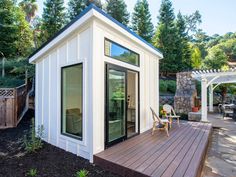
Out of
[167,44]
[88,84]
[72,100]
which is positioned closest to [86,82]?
[88,84]

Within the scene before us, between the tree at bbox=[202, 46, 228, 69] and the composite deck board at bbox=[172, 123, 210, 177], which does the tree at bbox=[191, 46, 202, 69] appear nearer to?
the tree at bbox=[202, 46, 228, 69]

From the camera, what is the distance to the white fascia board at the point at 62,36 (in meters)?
3.63

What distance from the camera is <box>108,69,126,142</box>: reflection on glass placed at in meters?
4.13

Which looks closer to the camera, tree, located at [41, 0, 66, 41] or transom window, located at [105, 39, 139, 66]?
transom window, located at [105, 39, 139, 66]

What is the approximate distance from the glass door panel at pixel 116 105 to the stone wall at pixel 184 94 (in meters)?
7.57

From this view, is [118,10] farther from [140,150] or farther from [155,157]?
[155,157]

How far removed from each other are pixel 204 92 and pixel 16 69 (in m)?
9.64

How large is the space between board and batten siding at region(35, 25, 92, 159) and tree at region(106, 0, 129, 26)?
14942 millimetres

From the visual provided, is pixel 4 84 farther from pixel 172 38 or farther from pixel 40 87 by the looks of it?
pixel 172 38

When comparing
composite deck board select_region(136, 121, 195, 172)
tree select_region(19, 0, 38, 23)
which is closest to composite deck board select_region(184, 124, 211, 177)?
composite deck board select_region(136, 121, 195, 172)

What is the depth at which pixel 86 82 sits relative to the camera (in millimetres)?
3801

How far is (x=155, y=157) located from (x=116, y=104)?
1512mm

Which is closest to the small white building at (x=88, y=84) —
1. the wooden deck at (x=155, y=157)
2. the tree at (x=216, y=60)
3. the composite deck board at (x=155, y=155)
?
the wooden deck at (x=155, y=157)

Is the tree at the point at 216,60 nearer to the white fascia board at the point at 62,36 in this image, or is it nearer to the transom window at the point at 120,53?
the transom window at the point at 120,53
